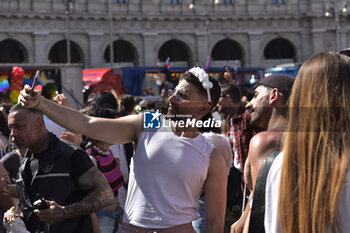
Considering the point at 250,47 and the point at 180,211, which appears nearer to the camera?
the point at 180,211

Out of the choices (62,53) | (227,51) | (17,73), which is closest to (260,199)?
(17,73)

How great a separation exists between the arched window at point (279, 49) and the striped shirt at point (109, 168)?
40129 mm

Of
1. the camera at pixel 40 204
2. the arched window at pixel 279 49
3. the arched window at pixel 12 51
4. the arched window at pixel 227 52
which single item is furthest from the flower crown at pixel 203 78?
the arched window at pixel 279 49

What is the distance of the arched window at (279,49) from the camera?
44219 millimetres

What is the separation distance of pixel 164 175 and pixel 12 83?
14135mm

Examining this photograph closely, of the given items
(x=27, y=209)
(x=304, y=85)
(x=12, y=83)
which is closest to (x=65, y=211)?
(x=27, y=209)

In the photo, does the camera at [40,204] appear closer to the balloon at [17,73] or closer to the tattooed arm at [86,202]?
the tattooed arm at [86,202]

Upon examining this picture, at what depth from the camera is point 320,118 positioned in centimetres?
209

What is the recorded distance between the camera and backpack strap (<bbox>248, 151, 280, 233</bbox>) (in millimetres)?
2424

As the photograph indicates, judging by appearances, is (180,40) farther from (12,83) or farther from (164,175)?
(164,175)

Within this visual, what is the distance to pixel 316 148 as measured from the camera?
2072 millimetres

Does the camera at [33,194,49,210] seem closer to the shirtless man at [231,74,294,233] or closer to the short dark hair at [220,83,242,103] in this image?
the shirtless man at [231,74,294,233]

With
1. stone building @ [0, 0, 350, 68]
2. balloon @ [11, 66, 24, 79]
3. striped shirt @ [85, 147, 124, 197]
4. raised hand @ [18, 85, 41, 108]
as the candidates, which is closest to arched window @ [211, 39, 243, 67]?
stone building @ [0, 0, 350, 68]

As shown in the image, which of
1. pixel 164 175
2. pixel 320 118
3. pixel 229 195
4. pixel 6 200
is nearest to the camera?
pixel 320 118
